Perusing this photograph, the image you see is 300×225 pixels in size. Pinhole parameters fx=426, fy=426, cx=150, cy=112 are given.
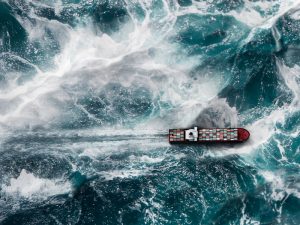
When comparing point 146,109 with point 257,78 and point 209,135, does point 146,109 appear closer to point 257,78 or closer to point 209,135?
point 209,135

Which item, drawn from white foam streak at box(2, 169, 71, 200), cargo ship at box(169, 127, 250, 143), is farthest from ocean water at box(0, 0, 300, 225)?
cargo ship at box(169, 127, 250, 143)

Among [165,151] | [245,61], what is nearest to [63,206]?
[165,151]

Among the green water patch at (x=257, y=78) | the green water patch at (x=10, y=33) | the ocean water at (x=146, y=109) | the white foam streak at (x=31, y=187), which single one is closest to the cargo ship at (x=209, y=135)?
the ocean water at (x=146, y=109)

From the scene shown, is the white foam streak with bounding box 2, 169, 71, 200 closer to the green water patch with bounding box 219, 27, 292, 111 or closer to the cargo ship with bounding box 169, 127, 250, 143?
the cargo ship with bounding box 169, 127, 250, 143


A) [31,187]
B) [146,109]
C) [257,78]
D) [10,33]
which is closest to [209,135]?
[146,109]

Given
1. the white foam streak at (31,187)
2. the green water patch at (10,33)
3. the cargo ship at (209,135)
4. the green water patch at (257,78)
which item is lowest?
the white foam streak at (31,187)

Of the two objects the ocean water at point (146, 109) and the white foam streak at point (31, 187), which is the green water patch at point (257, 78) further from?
the white foam streak at point (31, 187)
